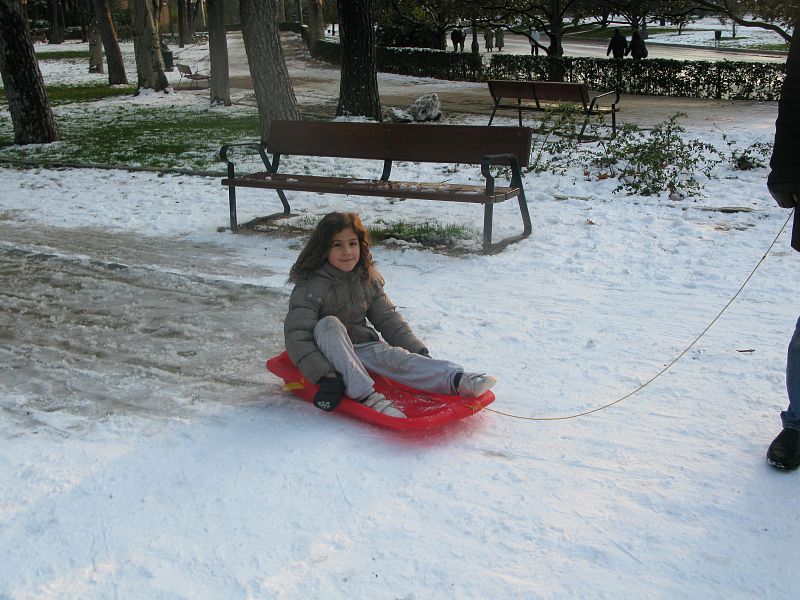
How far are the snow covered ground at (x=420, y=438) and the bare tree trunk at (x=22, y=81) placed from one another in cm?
698

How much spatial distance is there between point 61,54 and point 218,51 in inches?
1038

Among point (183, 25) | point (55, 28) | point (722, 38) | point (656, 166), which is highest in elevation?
point (55, 28)

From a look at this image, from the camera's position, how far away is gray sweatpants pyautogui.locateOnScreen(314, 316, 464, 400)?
150 inches

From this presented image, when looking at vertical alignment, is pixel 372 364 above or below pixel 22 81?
below

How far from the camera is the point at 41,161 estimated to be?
36.8ft

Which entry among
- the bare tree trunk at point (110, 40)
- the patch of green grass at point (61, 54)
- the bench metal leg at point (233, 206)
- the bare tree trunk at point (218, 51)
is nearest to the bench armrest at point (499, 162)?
the bench metal leg at point (233, 206)

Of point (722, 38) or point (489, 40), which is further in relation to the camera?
point (722, 38)

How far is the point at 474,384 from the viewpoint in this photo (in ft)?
12.3

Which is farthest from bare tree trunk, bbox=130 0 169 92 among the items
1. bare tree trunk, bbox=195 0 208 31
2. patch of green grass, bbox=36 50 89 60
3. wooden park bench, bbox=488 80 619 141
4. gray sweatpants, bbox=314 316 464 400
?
bare tree trunk, bbox=195 0 208 31

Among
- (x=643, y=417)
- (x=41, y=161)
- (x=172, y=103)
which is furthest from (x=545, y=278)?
(x=172, y=103)

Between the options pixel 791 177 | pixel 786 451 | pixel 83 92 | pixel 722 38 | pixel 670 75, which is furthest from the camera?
pixel 722 38

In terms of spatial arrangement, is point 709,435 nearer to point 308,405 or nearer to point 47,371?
point 308,405

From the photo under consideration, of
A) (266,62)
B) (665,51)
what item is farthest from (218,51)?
(665,51)

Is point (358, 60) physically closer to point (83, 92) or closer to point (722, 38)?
point (83, 92)
